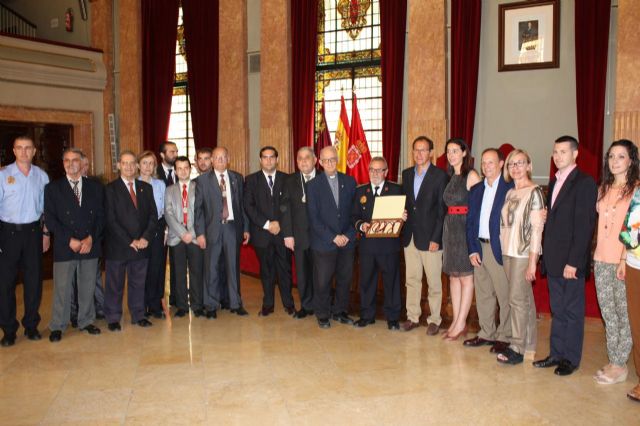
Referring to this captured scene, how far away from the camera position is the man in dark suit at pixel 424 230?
4898 millimetres

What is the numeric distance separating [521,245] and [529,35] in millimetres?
4393

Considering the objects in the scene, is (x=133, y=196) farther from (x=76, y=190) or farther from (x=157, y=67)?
(x=157, y=67)

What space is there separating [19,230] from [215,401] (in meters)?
2.36

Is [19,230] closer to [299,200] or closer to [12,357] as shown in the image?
[12,357]

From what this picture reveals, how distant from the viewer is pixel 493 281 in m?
4.50

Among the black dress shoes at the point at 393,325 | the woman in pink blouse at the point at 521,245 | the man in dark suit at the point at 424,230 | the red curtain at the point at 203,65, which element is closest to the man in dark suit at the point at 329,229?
the black dress shoes at the point at 393,325

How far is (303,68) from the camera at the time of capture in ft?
30.7

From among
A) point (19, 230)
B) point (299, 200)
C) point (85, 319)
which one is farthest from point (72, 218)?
point (299, 200)

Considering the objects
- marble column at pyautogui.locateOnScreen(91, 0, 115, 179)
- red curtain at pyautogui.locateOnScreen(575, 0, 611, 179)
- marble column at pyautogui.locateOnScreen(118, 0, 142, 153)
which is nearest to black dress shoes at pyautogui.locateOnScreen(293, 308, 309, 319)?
red curtain at pyautogui.locateOnScreen(575, 0, 611, 179)

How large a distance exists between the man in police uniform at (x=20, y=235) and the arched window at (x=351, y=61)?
5491 millimetres

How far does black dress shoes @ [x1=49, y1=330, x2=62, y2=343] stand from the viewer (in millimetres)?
4941

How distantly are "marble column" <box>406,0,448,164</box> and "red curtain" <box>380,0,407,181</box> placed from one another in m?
0.14

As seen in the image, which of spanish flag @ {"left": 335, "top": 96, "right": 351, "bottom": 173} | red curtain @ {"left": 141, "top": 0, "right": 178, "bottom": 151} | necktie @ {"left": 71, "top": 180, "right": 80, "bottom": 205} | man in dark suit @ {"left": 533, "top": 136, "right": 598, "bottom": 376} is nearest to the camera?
man in dark suit @ {"left": 533, "top": 136, "right": 598, "bottom": 376}

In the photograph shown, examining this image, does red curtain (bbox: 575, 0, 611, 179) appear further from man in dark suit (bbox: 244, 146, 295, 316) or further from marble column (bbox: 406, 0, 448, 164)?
man in dark suit (bbox: 244, 146, 295, 316)
